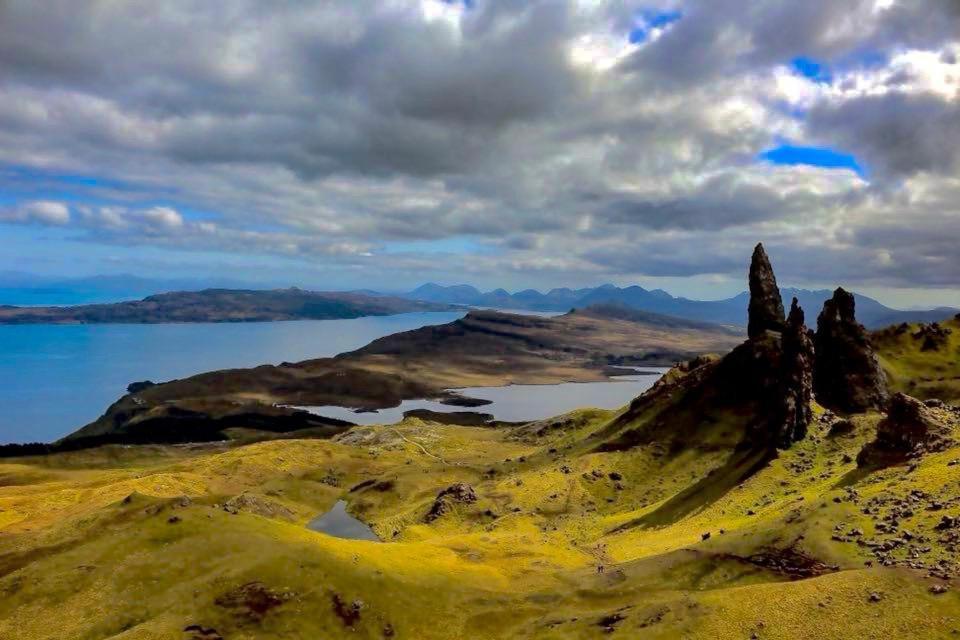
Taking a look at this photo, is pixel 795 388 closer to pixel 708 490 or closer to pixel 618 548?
pixel 708 490

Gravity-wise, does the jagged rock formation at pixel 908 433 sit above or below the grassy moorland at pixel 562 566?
above

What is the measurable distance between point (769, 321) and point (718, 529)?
3352 inches

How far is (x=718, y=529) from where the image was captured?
87812 millimetres

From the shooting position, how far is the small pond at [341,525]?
13900cm

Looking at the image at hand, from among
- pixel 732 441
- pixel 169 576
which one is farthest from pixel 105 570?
pixel 732 441

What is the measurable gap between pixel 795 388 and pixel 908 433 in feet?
99.2

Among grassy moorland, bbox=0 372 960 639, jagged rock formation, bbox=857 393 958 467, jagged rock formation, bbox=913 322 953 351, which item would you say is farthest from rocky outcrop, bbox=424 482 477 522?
jagged rock formation, bbox=913 322 953 351

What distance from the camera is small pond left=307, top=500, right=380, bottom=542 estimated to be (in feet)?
456

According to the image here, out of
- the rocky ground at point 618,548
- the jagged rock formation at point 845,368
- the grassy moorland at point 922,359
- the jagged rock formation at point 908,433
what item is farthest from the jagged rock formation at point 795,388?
the grassy moorland at point 922,359

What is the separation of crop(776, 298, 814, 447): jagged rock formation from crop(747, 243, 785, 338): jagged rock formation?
121 feet

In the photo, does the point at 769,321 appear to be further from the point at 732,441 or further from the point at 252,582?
the point at 252,582

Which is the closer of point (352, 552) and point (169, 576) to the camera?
point (169, 576)

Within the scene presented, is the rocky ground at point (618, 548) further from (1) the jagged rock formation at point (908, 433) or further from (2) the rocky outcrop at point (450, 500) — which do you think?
(2) the rocky outcrop at point (450, 500)

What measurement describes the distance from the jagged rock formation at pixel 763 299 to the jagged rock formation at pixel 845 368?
1136 cm
